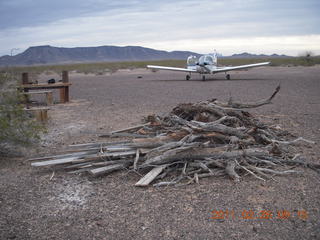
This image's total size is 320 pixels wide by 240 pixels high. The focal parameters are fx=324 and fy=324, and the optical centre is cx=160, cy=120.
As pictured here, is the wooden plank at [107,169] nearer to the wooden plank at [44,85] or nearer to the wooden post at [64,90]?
the wooden plank at [44,85]

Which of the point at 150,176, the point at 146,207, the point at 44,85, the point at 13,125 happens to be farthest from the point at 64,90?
the point at 146,207

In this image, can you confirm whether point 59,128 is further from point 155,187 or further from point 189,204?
point 189,204

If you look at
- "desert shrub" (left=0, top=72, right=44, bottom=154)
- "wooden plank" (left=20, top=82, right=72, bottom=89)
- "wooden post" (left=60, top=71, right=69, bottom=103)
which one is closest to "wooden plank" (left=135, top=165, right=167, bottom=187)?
"desert shrub" (left=0, top=72, right=44, bottom=154)

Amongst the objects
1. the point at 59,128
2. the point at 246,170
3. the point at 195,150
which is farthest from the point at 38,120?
the point at 246,170

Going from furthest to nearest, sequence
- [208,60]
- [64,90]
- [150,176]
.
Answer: [208,60]
[64,90]
[150,176]

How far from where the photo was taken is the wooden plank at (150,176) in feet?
15.2

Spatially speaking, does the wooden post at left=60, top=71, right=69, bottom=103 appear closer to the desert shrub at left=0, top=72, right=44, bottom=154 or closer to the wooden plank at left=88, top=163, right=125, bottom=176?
the desert shrub at left=0, top=72, right=44, bottom=154

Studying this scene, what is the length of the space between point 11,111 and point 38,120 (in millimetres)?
3246

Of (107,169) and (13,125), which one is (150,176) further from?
(13,125)

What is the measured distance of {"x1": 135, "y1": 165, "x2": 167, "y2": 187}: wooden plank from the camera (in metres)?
4.63

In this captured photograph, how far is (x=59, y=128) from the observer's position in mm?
8820

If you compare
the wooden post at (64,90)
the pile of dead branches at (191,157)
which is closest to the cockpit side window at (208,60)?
the wooden post at (64,90)

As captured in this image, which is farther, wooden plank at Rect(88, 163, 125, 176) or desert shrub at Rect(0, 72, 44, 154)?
desert shrub at Rect(0, 72, 44, 154)

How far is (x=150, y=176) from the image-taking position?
4777 millimetres
